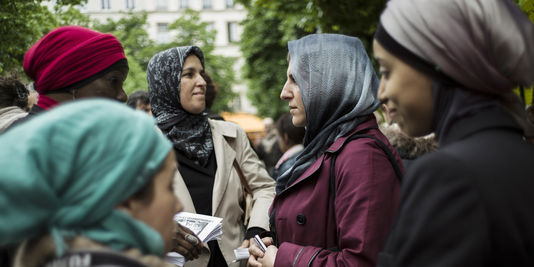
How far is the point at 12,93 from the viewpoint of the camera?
4281 millimetres

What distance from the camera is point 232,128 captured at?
145 inches

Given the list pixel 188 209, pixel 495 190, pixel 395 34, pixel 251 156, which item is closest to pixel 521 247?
pixel 495 190

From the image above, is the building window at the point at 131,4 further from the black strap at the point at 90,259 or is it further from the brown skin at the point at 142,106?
the black strap at the point at 90,259

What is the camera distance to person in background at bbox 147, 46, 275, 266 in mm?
3295

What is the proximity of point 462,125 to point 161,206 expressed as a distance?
946 mm

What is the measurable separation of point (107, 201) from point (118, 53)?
172 cm

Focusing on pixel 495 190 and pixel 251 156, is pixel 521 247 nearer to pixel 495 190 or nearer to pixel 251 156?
pixel 495 190

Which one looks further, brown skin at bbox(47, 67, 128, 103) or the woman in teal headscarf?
brown skin at bbox(47, 67, 128, 103)

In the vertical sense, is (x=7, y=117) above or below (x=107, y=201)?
below

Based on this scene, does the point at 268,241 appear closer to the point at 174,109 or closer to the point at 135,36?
the point at 174,109

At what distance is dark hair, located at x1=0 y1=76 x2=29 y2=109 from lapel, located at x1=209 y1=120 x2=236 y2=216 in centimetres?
194

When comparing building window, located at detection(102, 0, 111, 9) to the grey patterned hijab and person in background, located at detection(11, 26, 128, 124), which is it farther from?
person in background, located at detection(11, 26, 128, 124)

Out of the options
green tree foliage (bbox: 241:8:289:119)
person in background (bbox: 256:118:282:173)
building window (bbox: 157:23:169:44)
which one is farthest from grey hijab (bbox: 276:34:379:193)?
building window (bbox: 157:23:169:44)

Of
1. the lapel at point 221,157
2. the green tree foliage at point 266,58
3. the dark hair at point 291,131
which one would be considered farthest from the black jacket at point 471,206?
the green tree foliage at point 266,58
